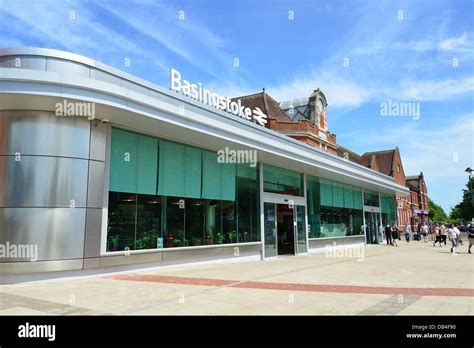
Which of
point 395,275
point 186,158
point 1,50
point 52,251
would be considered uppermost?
point 1,50

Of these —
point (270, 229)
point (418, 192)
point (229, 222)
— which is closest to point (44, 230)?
point (229, 222)

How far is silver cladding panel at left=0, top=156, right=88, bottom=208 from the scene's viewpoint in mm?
10109

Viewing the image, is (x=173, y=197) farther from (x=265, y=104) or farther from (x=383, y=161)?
(x=383, y=161)

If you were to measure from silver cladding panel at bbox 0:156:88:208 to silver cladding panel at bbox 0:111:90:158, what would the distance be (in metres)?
0.25

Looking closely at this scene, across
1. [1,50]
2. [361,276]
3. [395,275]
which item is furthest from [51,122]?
[395,275]

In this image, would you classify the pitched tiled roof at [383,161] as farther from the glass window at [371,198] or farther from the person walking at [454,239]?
the person walking at [454,239]

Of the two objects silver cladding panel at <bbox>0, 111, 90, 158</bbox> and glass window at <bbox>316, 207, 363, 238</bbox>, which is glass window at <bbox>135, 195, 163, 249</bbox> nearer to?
silver cladding panel at <bbox>0, 111, 90, 158</bbox>

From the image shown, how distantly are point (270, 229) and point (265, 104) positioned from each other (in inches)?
685

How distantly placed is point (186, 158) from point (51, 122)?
5.36m

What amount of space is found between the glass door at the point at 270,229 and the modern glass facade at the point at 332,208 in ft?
14.1

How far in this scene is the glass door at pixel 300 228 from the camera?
71.2 ft

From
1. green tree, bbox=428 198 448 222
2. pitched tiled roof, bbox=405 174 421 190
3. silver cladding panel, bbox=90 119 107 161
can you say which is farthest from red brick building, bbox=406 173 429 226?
silver cladding panel, bbox=90 119 107 161
